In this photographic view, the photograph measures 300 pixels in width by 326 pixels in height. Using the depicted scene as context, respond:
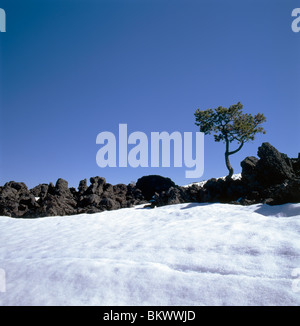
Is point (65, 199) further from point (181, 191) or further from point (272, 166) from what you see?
point (272, 166)

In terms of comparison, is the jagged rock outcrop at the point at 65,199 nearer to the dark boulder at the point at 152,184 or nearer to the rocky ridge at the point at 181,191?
the rocky ridge at the point at 181,191

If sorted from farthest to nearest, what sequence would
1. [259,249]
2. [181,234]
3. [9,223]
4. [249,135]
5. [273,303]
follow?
[249,135] < [9,223] < [181,234] < [259,249] < [273,303]

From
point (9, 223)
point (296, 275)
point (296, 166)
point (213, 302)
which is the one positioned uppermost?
point (296, 166)

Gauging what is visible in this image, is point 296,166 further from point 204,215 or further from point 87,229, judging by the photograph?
point 87,229

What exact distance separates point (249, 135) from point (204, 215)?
20.9 metres

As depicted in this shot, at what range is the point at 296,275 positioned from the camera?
2809mm

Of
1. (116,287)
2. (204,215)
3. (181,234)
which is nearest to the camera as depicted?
(116,287)

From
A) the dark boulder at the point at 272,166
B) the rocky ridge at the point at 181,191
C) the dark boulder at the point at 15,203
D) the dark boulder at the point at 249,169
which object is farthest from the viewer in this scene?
the dark boulder at the point at 15,203

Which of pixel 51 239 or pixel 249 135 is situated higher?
pixel 249 135

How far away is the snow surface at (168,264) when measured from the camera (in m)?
2.74

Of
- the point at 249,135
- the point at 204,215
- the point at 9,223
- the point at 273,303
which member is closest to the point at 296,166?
the point at 204,215

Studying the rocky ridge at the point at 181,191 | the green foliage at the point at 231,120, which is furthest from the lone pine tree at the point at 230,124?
the rocky ridge at the point at 181,191

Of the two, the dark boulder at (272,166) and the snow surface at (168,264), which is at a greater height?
the dark boulder at (272,166)

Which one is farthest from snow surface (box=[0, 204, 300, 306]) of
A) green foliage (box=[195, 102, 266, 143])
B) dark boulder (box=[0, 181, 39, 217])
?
green foliage (box=[195, 102, 266, 143])
